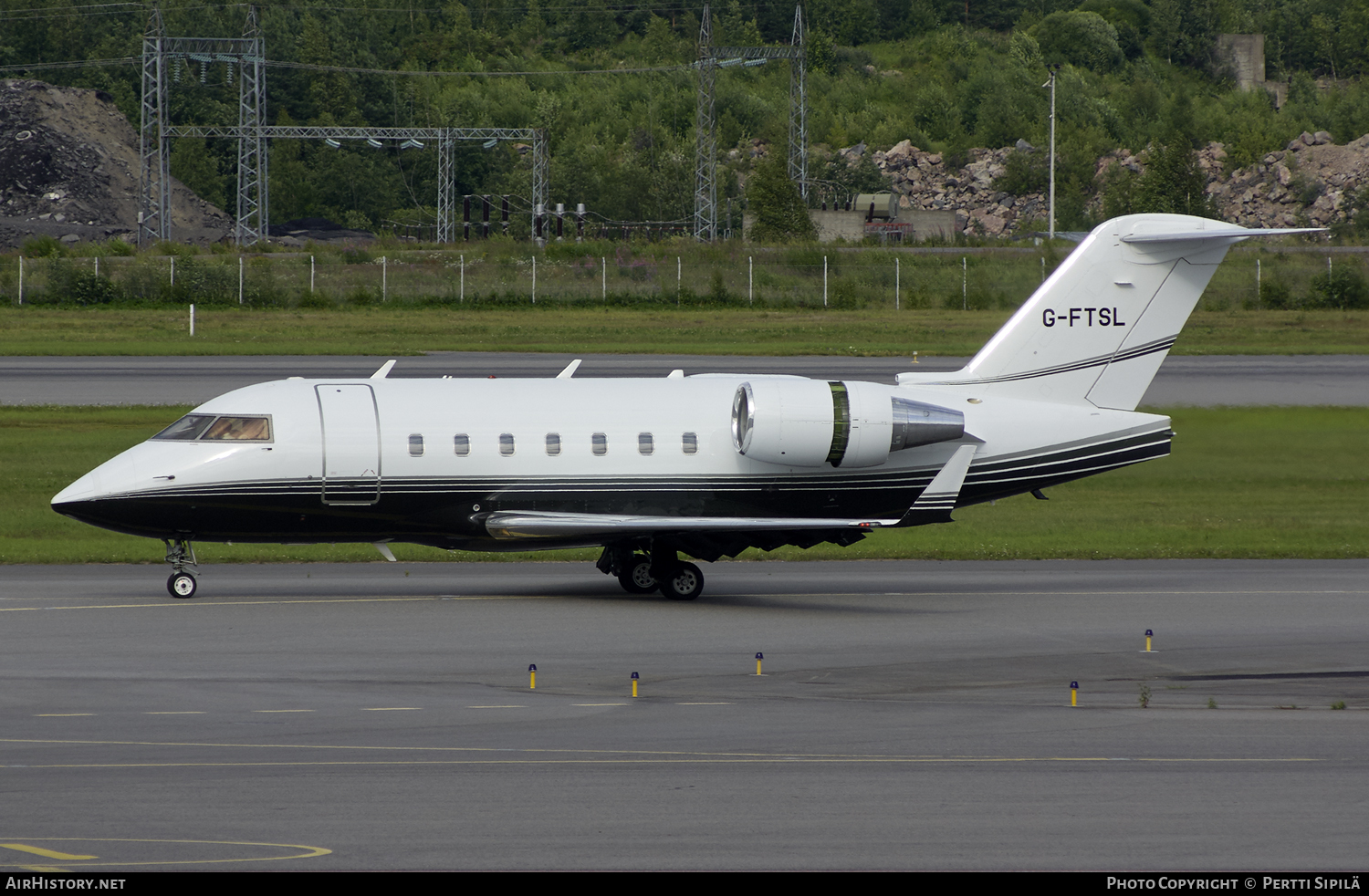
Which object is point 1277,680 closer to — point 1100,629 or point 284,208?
point 1100,629

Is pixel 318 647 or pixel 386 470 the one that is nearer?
Result: pixel 318 647

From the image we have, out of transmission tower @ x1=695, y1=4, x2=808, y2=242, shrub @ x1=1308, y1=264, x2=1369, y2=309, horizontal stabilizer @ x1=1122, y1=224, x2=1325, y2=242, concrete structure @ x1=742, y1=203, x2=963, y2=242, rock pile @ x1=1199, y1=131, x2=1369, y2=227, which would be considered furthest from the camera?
rock pile @ x1=1199, y1=131, x2=1369, y2=227

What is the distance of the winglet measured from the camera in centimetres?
2320

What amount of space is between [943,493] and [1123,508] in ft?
42.6

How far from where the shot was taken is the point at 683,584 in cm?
2402

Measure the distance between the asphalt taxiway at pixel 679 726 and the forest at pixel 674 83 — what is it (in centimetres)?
10220

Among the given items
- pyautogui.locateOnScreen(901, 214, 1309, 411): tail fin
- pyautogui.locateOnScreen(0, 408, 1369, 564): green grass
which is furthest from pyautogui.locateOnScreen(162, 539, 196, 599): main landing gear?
pyautogui.locateOnScreen(901, 214, 1309, 411): tail fin

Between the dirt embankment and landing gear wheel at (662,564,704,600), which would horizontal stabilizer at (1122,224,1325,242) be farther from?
the dirt embankment

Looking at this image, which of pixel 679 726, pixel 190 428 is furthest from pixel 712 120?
pixel 679 726

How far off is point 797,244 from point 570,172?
162 feet

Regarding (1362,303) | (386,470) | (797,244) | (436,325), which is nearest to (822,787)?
(386,470)

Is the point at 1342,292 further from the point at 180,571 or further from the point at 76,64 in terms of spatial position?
the point at 76,64

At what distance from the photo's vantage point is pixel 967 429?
969 inches

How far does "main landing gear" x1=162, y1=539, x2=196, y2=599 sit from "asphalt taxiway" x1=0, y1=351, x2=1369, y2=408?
22.8m
